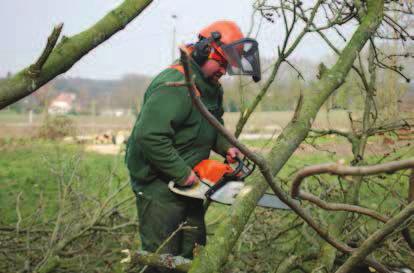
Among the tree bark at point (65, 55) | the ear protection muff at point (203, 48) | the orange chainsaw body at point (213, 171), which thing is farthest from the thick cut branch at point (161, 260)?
the ear protection muff at point (203, 48)

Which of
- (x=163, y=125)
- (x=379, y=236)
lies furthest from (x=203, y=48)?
Result: (x=379, y=236)

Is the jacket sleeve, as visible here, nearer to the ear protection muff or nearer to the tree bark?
the ear protection muff

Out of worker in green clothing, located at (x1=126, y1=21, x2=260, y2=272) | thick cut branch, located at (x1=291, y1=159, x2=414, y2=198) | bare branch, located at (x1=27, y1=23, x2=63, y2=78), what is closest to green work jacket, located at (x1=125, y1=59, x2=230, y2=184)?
worker in green clothing, located at (x1=126, y1=21, x2=260, y2=272)

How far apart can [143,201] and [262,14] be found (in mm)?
1561

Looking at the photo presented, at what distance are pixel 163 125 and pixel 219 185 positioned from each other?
1.73ft

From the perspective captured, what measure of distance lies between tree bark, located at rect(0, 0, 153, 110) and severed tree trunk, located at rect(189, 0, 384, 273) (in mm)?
829

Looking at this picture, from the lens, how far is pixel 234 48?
2.76 meters

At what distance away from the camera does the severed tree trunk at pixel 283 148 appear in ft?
5.80

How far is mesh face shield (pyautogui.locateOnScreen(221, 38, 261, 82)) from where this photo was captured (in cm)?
277

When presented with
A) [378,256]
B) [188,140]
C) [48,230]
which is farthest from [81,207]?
[378,256]

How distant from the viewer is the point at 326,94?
2.31 metres

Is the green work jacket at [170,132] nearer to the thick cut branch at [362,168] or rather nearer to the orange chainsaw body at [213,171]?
the orange chainsaw body at [213,171]

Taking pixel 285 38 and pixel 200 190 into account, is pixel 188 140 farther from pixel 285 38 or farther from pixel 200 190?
pixel 285 38

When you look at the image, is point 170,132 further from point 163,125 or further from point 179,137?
point 179,137
